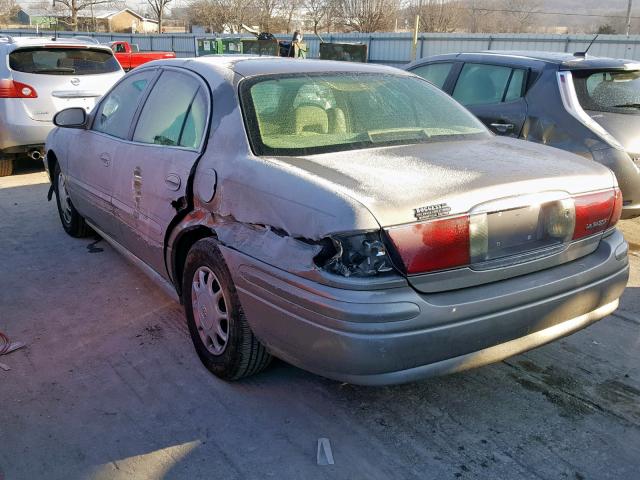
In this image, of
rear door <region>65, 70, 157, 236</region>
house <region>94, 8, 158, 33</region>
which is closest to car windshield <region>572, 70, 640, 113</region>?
rear door <region>65, 70, 157, 236</region>

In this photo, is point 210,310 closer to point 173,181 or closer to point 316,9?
point 173,181

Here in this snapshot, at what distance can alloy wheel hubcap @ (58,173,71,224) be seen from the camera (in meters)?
5.58

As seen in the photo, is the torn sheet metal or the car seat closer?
the torn sheet metal

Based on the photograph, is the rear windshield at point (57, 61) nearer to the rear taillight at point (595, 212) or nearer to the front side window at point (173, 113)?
the front side window at point (173, 113)

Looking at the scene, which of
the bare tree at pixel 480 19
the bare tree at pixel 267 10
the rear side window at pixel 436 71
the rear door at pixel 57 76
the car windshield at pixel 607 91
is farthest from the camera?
the bare tree at pixel 480 19

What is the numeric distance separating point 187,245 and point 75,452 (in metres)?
1.19

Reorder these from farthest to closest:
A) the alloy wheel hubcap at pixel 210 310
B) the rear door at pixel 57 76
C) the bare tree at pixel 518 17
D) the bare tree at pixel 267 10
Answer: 1. the bare tree at pixel 518 17
2. the bare tree at pixel 267 10
3. the rear door at pixel 57 76
4. the alloy wheel hubcap at pixel 210 310

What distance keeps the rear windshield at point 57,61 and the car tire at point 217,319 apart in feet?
19.5

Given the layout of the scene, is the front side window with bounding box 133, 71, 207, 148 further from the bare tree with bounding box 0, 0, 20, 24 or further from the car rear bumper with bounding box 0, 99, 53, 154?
the bare tree with bounding box 0, 0, 20, 24

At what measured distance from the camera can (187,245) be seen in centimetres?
345

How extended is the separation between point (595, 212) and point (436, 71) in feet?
13.6

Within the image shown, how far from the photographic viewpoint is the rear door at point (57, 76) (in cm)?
796

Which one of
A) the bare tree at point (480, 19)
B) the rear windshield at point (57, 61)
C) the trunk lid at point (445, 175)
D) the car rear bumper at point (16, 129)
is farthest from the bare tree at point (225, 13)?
the trunk lid at point (445, 175)

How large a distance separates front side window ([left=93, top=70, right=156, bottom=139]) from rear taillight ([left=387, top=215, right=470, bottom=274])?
8.09ft
